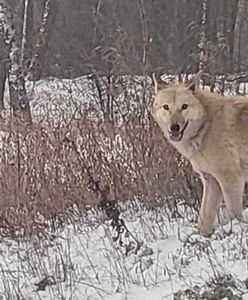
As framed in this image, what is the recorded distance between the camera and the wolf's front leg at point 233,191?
20.0 feet

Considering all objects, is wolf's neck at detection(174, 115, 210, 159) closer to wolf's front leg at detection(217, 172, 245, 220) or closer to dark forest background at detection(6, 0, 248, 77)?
wolf's front leg at detection(217, 172, 245, 220)

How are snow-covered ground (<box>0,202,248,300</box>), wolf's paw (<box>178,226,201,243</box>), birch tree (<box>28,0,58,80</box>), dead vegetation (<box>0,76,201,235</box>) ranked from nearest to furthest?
snow-covered ground (<box>0,202,248,300</box>) → wolf's paw (<box>178,226,201,243</box>) → dead vegetation (<box>0,76,201,235</box>) → birch tree (<box>28,0,58,80</box>)

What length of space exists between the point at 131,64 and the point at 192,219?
213 centimetres

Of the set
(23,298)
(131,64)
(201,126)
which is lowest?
(23,298)

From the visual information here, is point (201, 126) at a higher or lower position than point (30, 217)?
higher

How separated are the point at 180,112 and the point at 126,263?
133cm

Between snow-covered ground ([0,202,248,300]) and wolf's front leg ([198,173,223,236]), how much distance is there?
5.6 inches

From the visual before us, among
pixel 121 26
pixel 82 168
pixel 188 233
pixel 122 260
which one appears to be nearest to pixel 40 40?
pixel 121 26

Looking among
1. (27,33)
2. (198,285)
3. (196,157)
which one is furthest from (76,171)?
(27,33)

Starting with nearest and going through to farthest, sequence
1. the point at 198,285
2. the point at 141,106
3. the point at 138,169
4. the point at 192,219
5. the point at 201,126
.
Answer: the point at 198,285, the point at 201,126, the point at 192,219, the point at 138,169, the point at 141,106

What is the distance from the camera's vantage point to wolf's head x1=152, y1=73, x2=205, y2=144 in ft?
19.9

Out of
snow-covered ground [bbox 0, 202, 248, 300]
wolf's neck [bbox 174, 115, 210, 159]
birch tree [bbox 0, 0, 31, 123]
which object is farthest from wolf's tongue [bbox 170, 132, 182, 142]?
birch tree [bbox 0, 0, 31, 123]

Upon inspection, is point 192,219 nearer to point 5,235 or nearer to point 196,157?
point 196,157

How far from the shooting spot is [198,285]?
15.6 feet
